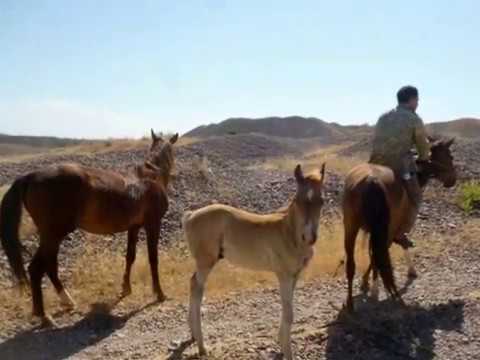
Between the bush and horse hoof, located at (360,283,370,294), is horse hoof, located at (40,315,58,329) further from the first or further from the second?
the bush

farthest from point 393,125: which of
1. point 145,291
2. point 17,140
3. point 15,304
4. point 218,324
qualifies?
point 17,140

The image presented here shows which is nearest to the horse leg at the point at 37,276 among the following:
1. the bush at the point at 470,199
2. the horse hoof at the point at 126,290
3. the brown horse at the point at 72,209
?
the brown horse at the point at 72,209

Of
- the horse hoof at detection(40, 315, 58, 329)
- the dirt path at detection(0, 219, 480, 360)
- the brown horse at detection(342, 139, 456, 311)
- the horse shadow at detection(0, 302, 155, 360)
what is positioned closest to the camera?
the dirt path at detection(0, 219, 480, 360)

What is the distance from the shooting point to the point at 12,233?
845 centimetres

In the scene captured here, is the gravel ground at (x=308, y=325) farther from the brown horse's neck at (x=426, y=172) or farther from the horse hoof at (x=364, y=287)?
the brown horse's neck at (x=426, y=172)

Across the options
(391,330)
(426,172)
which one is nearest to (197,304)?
(391,330)

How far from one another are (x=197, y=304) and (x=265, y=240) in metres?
1.15

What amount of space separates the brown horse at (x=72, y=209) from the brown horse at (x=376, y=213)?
125 inches

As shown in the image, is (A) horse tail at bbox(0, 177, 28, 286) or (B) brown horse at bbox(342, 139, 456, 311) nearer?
(B) brown horse at bbox(342, 139, 456, 311)

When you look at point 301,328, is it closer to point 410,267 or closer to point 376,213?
point 376,213

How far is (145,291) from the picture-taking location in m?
10.1

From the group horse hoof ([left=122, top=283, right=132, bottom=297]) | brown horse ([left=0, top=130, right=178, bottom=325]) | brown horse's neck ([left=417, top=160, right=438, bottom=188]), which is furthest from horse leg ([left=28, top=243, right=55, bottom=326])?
brown horse's neck ([left=417, top=160, right=438, bottom=188])

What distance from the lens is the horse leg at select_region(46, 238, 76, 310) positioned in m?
8.69

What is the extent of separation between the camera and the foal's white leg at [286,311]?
6.48 metres
